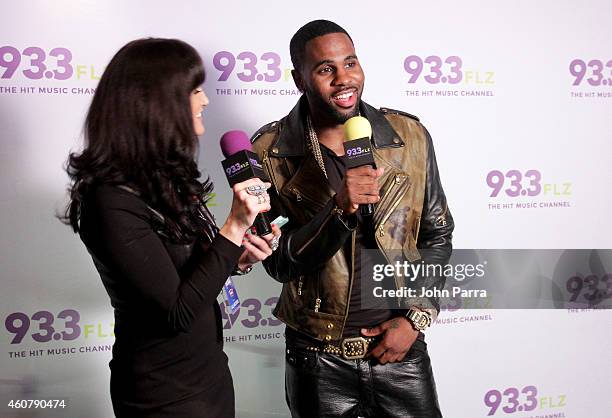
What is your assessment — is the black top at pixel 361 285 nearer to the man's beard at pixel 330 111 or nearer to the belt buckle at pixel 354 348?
the belt buckle at pixel 354 348

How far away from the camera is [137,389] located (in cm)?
122

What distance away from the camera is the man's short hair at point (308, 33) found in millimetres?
1703

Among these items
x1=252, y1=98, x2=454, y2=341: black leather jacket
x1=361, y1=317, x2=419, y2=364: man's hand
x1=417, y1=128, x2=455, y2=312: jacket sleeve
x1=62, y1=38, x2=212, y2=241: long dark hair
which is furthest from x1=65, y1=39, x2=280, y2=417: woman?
x1=417, y1=128, x2=455, y2=312: jacket sleeve

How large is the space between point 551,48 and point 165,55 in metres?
1.99

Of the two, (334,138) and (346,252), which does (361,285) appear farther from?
(334,138)

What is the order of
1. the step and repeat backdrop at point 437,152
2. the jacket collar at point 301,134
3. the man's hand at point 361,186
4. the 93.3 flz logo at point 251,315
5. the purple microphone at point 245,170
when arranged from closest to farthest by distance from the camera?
the purple microphone at point 245,170, the man's hand at point 361,186, the jacket collar at point 301,134, the step and repeat backdrop at point 437,152, the 93.3 flz logo at point 251,315

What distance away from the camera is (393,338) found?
5.27 feet

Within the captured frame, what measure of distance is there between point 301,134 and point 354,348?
0.59m

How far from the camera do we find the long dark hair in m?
1.17

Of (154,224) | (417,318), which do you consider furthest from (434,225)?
(154,224)

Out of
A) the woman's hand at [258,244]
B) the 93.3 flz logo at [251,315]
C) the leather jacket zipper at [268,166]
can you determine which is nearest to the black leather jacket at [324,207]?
the leather jacket zipper at [268,166]

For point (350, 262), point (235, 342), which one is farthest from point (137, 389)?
point (235, 342)

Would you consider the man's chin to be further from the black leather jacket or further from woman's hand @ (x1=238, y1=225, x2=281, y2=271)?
woman's hand @ (x1=238, y1=225, x2=281, y2=271)

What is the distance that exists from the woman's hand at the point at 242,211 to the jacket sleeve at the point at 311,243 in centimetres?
32
